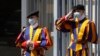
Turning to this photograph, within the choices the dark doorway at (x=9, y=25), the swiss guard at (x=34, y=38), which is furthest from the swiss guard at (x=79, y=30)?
the dark doorway at (x=9, y=25)

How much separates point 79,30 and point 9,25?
12.9ft

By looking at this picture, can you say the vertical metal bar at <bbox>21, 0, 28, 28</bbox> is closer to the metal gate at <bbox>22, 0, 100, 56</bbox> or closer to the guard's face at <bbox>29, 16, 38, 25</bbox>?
the metal gate at <bbox>22, 0, 100, 56</bbox>

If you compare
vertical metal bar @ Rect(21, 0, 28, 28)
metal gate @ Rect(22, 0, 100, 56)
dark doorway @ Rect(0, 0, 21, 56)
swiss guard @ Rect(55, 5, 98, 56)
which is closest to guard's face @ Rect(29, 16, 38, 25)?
swiss guard @ Rect(55, 5, 98, 56)

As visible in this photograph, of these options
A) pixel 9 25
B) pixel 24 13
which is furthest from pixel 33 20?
pixel 9 25

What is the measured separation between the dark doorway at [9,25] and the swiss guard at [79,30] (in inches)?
137

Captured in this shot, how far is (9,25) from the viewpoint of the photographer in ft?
33.7

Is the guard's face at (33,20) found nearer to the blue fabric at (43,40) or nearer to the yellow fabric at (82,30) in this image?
the blue fabric at (43,40)

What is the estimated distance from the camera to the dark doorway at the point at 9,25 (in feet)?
33.1

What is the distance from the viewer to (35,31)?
6832 millimetres

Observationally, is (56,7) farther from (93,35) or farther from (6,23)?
(6,23)

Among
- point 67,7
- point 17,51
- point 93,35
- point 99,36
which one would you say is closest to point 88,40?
point 93,35

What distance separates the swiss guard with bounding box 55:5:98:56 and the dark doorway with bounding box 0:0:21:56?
3.49m

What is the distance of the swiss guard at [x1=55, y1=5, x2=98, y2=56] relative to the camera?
21.2ft

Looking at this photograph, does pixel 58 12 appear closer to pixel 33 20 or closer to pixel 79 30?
pixel 33 20
